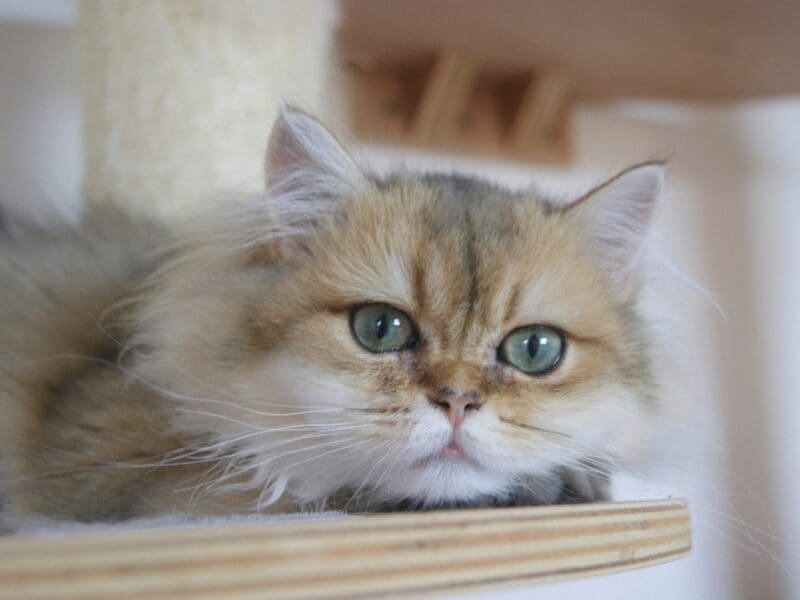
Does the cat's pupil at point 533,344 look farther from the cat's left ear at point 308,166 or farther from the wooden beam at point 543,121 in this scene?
the wooden beam at point 543,121

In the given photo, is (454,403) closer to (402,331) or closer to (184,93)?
(402,331)

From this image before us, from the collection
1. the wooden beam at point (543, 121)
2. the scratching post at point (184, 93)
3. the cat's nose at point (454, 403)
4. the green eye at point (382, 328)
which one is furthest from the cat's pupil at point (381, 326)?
the wooden beam at point (543, 121)

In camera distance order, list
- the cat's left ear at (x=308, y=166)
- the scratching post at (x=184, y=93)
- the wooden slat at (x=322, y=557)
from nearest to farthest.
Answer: the wooden slat at (x=322, y=557)
the cat's left ear at (x=308, y=166)
the scratching post at (x=184, y=93)

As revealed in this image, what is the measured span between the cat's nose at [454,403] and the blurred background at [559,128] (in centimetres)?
42

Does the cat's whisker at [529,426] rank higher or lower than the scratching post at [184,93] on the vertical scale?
lower

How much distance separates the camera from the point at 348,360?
87 centimetres

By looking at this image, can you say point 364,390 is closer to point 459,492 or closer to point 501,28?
point 459,492

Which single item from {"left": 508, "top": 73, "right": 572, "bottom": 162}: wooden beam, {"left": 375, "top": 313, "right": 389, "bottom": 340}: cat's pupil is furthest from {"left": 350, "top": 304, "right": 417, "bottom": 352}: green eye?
{"left": 508, "top": 73, "right": 572, "bottom": 162}: wooden beam

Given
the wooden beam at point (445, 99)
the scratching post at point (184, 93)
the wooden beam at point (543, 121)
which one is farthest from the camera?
the wooden beam at point (543, 121)

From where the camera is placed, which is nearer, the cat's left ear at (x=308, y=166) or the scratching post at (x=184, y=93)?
the cat's left ear at (x=308, y=166)

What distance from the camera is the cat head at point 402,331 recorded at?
2.71ft

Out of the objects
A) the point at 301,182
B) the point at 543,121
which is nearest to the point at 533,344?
the point at 301,182

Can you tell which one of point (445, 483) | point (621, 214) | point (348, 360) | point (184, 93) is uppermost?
point (184, 93)

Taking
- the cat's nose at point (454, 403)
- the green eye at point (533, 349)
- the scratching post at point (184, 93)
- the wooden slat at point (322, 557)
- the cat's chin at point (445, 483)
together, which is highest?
the scratching post at point (184, 93)
